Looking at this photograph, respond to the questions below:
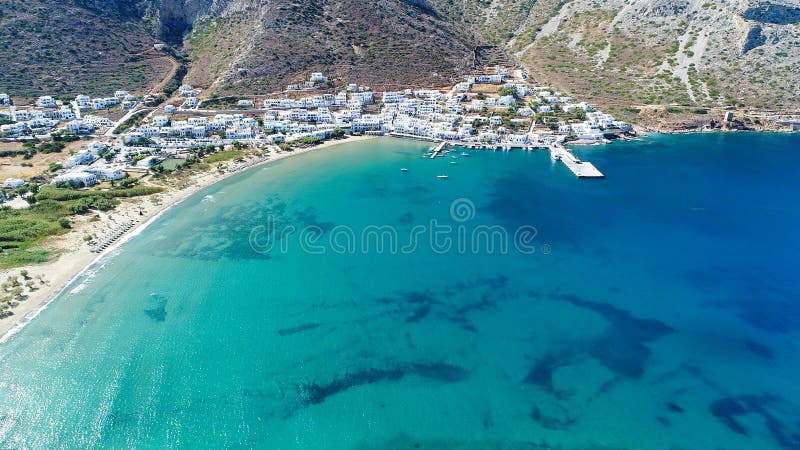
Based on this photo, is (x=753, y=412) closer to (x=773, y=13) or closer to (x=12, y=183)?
(x=12, y=183)

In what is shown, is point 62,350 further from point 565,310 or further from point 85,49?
point 85,49

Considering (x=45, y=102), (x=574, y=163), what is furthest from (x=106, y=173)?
(x=574, y=163)

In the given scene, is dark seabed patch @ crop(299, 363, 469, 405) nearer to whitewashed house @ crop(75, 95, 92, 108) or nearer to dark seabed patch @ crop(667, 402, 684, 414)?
dark seabed patch @ crop(667, 402, 684, 414)

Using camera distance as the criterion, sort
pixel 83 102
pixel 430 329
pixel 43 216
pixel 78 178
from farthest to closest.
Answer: pixel 83 102 → pixel 78 178 → pixel 43 216 → pixel 430 329

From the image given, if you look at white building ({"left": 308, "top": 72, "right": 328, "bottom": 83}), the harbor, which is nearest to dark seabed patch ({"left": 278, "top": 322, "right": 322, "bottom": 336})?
the harbor

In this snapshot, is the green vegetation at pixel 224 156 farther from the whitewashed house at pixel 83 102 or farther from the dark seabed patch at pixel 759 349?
the dark seabed patch at pixel 759 349

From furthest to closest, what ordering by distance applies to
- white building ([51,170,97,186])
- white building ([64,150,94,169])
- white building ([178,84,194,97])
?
white building ([178,84,194,97]), white building ([64,150,94,169]), white building ([51,170,97,186])

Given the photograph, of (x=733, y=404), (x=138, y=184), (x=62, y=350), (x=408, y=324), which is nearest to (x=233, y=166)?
(x=138, y=184)
